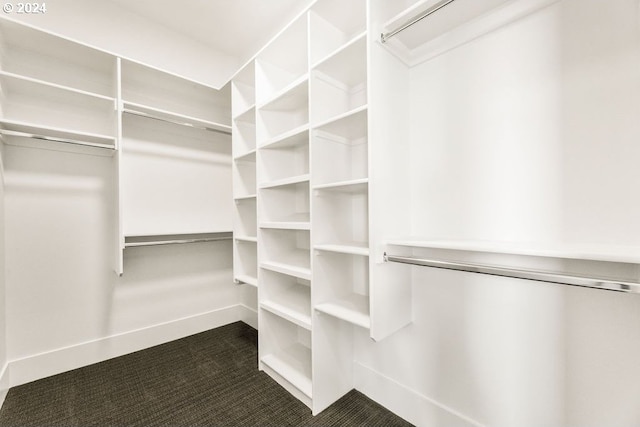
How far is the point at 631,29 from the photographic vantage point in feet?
3.22

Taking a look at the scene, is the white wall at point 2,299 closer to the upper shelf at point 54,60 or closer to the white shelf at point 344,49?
the upper shelf at point 54,60

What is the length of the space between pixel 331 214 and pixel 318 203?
14cm

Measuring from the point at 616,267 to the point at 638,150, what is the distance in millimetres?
430

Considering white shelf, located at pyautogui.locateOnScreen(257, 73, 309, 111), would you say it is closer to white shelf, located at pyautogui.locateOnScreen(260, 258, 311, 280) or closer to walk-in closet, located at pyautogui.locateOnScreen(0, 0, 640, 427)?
walk-in closet, located at pyautogui.locateOnScreen(0, 0, 640, 427)

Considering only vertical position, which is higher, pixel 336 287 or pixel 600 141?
pixel 600 141

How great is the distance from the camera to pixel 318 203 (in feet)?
5.57

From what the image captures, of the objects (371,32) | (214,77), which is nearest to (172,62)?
(214,77)

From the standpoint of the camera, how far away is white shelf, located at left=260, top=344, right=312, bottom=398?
1.77 m

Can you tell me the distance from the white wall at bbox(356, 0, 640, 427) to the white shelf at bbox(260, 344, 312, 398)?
0.61m

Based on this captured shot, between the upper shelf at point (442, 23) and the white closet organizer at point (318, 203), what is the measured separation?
0.19 meters

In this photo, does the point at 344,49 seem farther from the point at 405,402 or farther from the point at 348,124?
the point at 405,402

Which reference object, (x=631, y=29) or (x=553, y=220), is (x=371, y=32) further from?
(x=553, y=220)

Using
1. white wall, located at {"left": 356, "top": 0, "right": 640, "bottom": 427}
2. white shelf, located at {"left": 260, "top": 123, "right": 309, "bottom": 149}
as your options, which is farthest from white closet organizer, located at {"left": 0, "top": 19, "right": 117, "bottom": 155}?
white wall, located at {"left": 356, "top": 0, "right": 640, "bottom": 427}

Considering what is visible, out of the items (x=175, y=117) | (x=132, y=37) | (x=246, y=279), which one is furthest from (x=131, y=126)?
(x=246, y=279)
